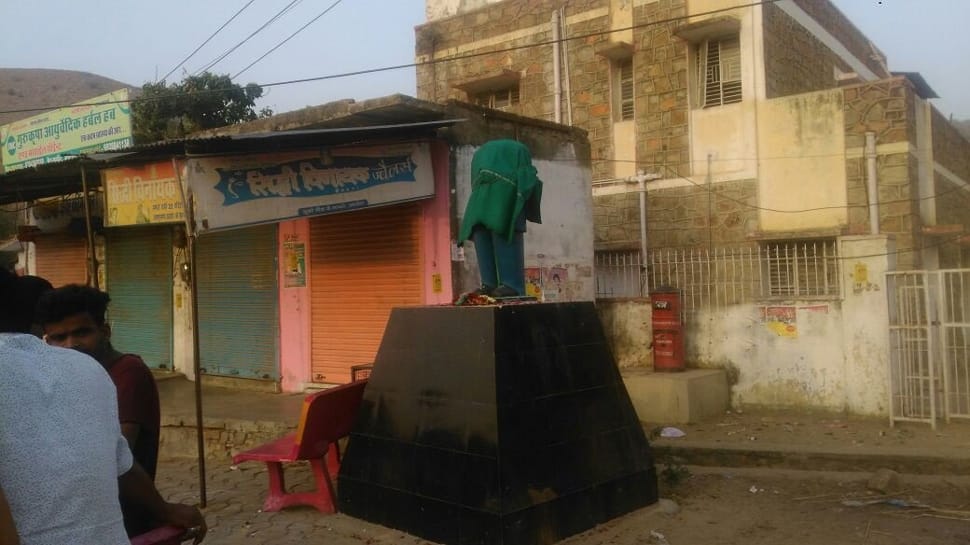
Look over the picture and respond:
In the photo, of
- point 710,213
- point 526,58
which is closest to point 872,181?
point 710,213

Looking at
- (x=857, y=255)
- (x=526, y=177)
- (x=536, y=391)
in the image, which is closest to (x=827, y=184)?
(x=857, y=255)

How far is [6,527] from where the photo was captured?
5.82ft

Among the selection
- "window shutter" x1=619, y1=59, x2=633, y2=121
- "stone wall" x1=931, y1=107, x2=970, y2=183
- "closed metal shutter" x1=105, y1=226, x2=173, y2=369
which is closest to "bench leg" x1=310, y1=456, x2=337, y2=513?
"closed metal shutter" x1=105, y1=226, x2=173, y2=369

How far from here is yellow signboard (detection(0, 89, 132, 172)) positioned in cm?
1333

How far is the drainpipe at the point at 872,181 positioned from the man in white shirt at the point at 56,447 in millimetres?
10303

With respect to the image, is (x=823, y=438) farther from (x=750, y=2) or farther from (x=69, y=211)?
(x=69, y=211)

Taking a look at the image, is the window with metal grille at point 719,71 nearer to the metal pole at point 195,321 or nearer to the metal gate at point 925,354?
the metal gate at point 925,354

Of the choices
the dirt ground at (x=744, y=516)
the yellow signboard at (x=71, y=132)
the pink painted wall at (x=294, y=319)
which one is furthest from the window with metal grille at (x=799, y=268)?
the yellow signboard at (x=71, y=132)

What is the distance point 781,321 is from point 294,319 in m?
6.35

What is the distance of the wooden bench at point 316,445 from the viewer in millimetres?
5695

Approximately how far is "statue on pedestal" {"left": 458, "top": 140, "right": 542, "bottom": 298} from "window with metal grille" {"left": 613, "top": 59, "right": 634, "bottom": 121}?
7860 mm

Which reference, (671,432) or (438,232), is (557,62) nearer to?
(438,232)

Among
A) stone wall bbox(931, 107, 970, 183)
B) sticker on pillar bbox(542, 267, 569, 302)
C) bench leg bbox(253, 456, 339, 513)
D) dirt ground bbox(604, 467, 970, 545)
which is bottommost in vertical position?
dirt ground bbox(604, 467, 970, 545)

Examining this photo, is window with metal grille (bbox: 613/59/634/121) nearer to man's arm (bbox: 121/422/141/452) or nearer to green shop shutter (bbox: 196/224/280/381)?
green shop shutter (bbox: 196/224/280/381)
